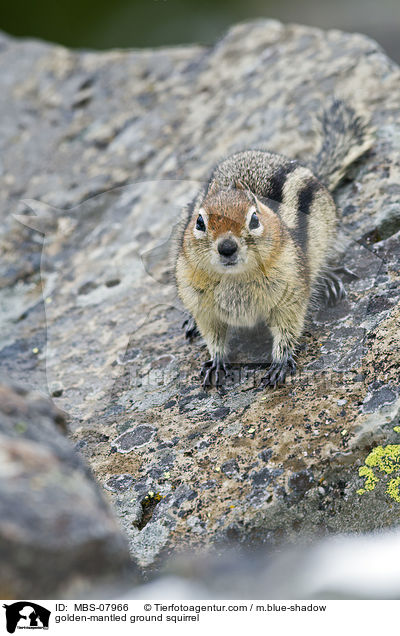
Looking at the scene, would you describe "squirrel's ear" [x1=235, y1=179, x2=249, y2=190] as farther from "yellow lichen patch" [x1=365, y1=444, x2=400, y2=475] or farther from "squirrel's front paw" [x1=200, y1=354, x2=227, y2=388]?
"yellow lichen patch" [x1=365, y1=444, x2=400, y2=475]

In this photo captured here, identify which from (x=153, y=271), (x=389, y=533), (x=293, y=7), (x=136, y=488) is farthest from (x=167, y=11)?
(x=389, y=533)

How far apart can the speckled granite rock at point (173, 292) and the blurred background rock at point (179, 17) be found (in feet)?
0.60

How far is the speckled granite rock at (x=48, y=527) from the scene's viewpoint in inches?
55.0

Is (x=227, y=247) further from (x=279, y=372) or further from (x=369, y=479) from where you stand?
(x=369, y=479)

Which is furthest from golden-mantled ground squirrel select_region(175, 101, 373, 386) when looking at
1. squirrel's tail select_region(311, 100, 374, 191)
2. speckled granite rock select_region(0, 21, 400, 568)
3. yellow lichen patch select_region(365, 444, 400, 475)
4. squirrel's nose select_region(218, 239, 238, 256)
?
yellow lichen patch select_region(365, 444, 400, 475)

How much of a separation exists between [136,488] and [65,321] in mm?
1725

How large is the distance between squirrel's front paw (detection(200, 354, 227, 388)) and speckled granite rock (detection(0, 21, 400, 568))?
8 centimetres

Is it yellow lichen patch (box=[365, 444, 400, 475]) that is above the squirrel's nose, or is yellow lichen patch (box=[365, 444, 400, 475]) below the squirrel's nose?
below

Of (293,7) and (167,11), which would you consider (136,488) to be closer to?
(167,11)

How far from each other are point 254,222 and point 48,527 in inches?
81.4

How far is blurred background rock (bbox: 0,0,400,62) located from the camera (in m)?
5.60
